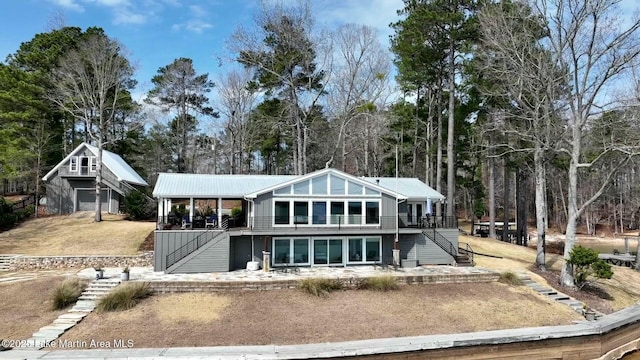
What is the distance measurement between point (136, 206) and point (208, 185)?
9.42 meters

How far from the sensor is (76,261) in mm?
19422

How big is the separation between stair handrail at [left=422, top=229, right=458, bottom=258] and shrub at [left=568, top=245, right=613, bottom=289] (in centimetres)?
502

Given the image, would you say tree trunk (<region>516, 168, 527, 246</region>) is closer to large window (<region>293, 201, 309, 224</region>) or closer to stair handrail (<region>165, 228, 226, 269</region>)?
large window (<region>293, 201, 309, 224</region>)

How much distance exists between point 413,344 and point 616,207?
52.3m

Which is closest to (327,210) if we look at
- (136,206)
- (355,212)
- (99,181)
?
(355,212)

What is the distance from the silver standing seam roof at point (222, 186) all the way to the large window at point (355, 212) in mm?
1675

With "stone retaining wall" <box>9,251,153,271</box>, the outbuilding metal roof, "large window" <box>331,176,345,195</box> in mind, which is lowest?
"stone retaining wall" <box>9,251,153,271</box>

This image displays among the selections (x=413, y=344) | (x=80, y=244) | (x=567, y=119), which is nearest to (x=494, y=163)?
(x=567, y=119)

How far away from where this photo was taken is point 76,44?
32.5m

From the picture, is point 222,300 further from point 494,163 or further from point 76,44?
point 76,44

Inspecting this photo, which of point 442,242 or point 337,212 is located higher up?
point 337,212

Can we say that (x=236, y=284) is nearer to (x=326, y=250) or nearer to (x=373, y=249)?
(x=326, y=250)

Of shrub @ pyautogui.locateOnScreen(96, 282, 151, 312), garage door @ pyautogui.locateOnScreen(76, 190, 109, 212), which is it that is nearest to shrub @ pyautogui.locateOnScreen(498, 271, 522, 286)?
shrub @ pyautogui.locateOnScreen(96, 282, 151, 312)

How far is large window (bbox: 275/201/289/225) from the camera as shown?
60.1ft
